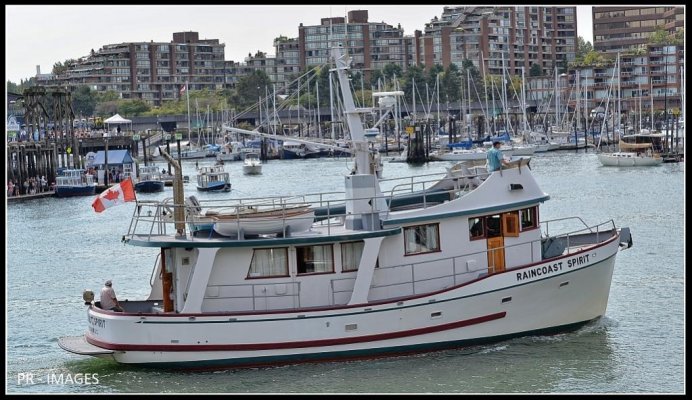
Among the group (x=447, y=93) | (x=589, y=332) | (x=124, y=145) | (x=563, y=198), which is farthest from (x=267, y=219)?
(x=447, y=93)

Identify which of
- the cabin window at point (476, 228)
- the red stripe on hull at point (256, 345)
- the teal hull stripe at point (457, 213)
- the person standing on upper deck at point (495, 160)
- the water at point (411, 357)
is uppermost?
the person standing on upper deck at point (495, 160)

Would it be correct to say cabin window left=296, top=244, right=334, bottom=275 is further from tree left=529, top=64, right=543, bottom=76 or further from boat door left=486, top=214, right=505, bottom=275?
tree left=529, top=64, right=543, bottom=76

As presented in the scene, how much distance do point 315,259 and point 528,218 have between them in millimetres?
4035

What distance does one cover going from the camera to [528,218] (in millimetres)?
23938

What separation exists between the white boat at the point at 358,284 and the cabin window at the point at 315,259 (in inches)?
0.7

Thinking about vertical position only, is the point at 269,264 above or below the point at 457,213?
below

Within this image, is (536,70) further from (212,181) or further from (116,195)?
(116,195)

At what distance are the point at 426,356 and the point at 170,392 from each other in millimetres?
4357

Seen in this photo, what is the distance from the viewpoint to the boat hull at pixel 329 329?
2188cm

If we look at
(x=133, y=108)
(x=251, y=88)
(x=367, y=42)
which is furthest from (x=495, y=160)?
(x=367, y=42)

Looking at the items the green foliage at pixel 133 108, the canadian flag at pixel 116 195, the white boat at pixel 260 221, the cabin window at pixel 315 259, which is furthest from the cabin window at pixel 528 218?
the green foliage at pixel 133 108

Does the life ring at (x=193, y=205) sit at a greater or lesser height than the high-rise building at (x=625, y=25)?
lesser

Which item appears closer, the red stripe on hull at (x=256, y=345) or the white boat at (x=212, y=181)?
the red stripe on hull at (x=256, y=345)

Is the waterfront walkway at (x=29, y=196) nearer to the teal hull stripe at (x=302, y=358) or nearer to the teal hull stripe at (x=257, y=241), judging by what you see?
the teal hull stripe at (x=257, y=241)
